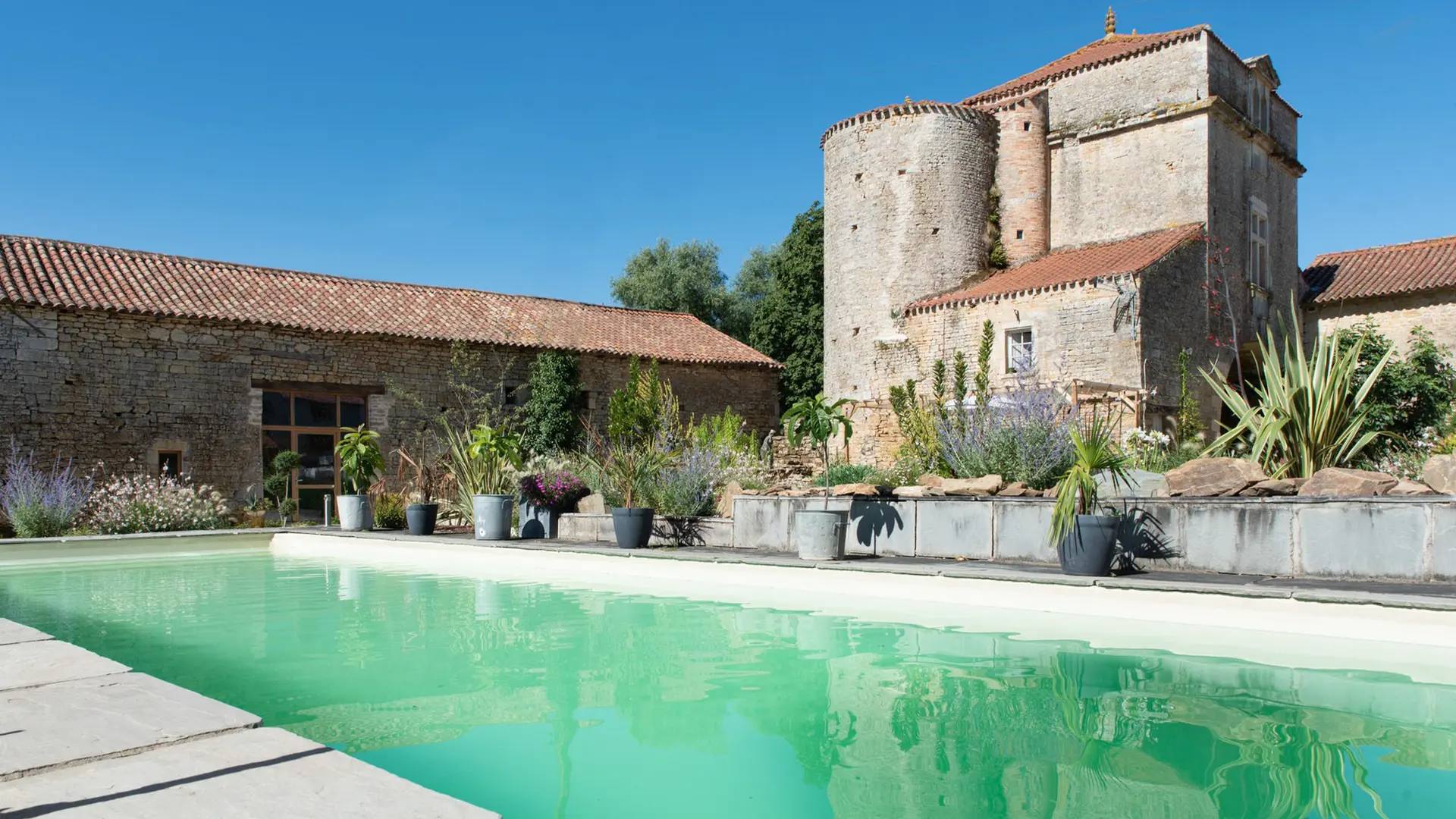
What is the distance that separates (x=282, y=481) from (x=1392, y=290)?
2460 centimetres

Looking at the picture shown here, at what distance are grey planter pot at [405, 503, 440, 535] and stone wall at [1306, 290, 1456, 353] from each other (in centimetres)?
1983

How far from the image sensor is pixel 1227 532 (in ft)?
23.7

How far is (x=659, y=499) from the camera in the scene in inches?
442

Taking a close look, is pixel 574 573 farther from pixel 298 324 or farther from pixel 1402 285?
pixel 1402 285

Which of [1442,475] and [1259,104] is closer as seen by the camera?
[1442,475]

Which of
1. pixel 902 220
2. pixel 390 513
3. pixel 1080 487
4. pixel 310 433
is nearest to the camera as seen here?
pixel 1080 487

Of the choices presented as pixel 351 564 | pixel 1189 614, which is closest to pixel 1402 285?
pixel 1189 614

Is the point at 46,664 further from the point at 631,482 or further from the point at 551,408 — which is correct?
the point at 551,408

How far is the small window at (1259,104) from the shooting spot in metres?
21.9

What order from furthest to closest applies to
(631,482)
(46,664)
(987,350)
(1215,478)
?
(987,350) → (631,482) → (1215,478) → (46,664)

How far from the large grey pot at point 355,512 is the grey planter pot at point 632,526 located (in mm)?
6437

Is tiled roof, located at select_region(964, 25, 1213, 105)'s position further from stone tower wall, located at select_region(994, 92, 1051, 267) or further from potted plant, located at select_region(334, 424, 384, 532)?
potted plant, located at select_region(334, 424, 384, 532)

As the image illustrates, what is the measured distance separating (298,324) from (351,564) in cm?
878

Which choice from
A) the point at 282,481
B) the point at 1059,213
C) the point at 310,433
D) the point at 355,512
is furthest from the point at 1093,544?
the point at 1059,213
